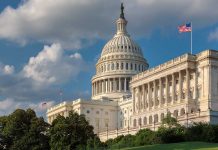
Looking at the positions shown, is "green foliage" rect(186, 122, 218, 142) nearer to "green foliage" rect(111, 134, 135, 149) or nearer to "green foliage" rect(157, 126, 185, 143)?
"green foliage" rect(157, 126, 185, 143)

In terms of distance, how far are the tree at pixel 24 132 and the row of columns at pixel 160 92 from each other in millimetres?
39032

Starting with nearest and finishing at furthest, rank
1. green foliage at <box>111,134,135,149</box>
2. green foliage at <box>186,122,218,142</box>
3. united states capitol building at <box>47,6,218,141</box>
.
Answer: green foliage at <box>186,122,218,142</box> → green foliage at <box>111,134,135,149</box> → united states capitol building at <box>47,6,218,141</box>

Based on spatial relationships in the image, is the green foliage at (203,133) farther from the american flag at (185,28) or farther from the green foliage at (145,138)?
the american flag at (185,28)

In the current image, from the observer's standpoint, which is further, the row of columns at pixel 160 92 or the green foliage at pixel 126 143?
the row of columns at pixel 160 92

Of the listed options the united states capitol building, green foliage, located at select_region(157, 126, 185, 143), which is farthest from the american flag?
green foliage, located at select_region(157, 126, 185, 143)

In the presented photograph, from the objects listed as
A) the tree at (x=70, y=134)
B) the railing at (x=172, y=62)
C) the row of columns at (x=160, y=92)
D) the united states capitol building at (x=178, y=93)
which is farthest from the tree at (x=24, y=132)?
the railing at (x=172, y=62)

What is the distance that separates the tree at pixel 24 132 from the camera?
96.5 meters

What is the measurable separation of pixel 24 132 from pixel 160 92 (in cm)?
4527

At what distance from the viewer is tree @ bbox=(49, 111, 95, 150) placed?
293 feet

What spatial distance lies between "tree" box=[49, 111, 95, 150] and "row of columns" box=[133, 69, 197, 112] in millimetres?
38100

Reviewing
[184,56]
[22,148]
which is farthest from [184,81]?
[22,148]

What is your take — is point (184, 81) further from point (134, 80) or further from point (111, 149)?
point (111, 149)

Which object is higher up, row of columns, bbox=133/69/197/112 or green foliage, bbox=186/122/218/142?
row of columns, bbox=133/69/197/112

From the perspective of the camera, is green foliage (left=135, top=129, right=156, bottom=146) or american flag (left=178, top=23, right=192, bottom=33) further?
american flag (left=178, top=23, right=192, bottom=33)
